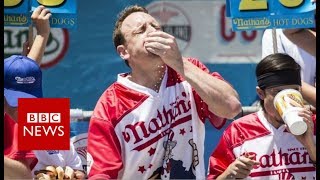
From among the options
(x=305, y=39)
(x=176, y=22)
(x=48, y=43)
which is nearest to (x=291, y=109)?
(x=305, y=39)

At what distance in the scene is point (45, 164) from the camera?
2934 mm

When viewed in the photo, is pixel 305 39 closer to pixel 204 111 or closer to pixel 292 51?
pixel 292 51

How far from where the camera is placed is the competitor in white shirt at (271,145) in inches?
122

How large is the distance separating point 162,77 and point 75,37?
2.07 metres

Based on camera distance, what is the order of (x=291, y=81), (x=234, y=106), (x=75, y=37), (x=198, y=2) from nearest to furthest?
(x=234, y=106), (x=291, y=81), (x=75, y=37), (x=198, y=2)

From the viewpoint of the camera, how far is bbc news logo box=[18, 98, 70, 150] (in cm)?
284

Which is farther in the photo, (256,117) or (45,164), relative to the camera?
(256,117)

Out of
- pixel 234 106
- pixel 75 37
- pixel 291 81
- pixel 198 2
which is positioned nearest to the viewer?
pixel 234 106

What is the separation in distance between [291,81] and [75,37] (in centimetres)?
209

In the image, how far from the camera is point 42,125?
2.90 m

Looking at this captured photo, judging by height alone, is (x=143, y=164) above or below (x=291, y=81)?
below

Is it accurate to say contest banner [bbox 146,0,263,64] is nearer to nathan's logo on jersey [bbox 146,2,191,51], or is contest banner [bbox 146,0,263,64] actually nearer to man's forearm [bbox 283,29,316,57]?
nathan's logo on jersey [bbox 146,2,191,51]
